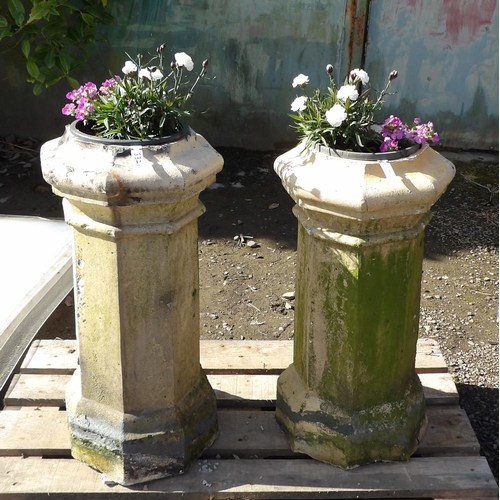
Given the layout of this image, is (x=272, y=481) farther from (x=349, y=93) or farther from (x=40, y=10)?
(x=40, y=10)

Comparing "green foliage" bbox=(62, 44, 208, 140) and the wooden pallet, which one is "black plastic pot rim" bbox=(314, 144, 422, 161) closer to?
"green foliage" bbox=(62, 44, 208, 140)

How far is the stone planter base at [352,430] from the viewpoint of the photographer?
278 centimetres

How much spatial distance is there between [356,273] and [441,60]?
3.93 meters

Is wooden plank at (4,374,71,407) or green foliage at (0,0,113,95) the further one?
green foliage at (0,0,113,95)

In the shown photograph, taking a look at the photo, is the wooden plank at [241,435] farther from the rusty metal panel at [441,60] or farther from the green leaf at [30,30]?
the rusty metal panel at [441,60]

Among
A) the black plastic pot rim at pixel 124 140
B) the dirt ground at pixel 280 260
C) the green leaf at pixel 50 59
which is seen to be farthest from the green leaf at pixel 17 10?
the black plastic pot rim at pixel 124 140

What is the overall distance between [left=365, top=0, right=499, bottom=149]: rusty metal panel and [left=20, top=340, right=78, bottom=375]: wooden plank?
11.7 ft

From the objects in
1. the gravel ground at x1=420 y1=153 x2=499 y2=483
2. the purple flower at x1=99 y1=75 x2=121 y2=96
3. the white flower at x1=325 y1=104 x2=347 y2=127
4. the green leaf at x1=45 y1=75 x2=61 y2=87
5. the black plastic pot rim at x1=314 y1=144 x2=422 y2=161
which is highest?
the purple flower at x1=99 y1=75 x2=121 y2=96

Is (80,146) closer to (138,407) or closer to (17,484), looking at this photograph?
(138,407)

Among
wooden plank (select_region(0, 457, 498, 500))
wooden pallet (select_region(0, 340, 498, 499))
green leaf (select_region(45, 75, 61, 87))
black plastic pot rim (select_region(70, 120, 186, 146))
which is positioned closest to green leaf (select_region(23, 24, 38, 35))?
green leaf (select_region(45, 75, 61, 87))

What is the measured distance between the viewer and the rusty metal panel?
229 inches

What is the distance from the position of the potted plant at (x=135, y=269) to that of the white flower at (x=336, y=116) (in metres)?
0.41

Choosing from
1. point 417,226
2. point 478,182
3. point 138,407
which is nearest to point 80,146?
point 138,407

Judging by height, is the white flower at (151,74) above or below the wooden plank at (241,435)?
→ above
